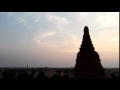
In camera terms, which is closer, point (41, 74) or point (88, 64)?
point (88, 64)

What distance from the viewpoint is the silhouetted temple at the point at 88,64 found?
15.1m

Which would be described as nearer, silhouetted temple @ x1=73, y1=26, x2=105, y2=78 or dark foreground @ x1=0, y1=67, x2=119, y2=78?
silhouetted temple @ x1=73, y1=26, x2=105, y2=78

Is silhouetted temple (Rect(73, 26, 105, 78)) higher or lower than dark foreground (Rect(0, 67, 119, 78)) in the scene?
higher

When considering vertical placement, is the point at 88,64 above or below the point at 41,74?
above

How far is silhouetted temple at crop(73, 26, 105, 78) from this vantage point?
15141mm

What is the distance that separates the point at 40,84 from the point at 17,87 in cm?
25

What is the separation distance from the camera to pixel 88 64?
15297 mm

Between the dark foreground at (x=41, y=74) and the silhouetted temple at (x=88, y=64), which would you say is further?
the dark foreground at (x=41, y=74)

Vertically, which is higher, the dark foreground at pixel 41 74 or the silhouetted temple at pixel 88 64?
the silhouetted temple at pixel 88 64
